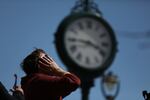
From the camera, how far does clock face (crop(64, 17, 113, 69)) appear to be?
14.5 metres

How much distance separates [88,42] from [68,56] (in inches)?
85.3

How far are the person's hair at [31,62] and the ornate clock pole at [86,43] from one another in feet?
31.5

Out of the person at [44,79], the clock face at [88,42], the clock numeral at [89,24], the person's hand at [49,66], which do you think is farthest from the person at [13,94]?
the clock numeral at [89,24]

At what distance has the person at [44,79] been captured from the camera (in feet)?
11.7

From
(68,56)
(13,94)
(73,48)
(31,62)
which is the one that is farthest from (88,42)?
(31,62)

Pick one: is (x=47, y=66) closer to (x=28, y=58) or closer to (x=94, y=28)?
(x=28, y=58)

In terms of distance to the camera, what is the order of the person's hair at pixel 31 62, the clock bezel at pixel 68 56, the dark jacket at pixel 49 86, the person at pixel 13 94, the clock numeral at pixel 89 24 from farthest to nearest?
the clock numeral at pixel 89 24 → the clock bezel at pixel 68 56 → the person at pixel 13 94 → the person's hair at pixel 31 62 → the dark jacket at pixel 49 86

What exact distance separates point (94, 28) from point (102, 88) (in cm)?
358

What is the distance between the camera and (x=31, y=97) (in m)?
3.63

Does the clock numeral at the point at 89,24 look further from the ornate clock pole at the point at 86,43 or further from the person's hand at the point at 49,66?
the person's hand at the point at 49,66

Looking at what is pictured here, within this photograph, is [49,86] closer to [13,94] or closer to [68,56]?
[13,94]

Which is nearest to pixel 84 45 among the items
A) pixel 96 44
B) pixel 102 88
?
pixel 96 44

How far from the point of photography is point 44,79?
142 inches

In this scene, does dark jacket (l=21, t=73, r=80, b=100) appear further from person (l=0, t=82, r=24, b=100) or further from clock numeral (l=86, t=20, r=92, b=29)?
clock numeral (l=86, t=20, r=92, b=29)
